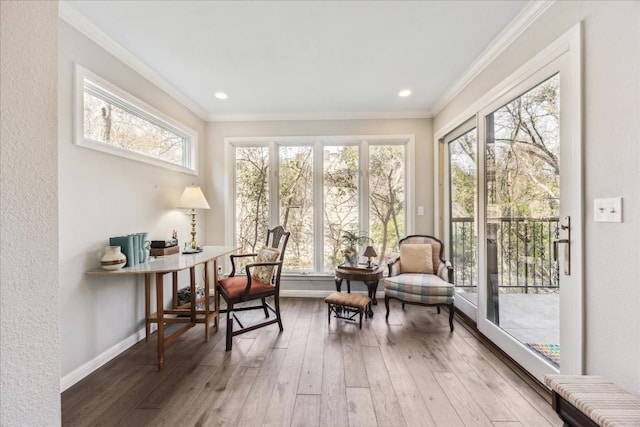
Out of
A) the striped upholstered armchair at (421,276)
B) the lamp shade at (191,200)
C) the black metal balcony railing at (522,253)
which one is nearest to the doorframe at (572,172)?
the black metal balcony railing at (522,253)

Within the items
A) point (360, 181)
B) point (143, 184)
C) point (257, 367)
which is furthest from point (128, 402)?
point (360, 181)

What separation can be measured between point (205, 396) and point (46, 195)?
64.5 inches

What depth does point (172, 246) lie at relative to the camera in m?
2.69

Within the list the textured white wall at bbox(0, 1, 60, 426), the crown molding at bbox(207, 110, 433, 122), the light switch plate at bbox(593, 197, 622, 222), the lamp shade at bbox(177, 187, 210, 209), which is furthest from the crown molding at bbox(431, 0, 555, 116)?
the lamp shade at bbox(177, 187, 210, 209)

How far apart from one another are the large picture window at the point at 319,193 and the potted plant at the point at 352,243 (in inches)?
2.5

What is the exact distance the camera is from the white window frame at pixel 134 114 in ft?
6.36

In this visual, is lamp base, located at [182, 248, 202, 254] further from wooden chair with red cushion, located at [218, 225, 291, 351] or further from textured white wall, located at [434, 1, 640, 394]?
textured white wall, located at [434, 1, 640, 394]

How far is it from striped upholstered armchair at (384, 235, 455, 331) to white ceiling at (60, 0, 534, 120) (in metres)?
1.84

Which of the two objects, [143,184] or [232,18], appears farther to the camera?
[143,184]

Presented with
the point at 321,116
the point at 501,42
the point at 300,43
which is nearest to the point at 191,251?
the point at 300,43

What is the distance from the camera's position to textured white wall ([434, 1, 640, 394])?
49.5 inches

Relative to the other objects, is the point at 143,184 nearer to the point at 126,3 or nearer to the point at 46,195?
the point at 126,3

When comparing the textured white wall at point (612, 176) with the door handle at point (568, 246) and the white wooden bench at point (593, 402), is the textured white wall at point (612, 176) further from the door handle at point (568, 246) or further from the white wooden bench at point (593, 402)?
the white wooden bench at point (593, 402)

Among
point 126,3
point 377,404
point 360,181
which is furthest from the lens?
point 360,181
